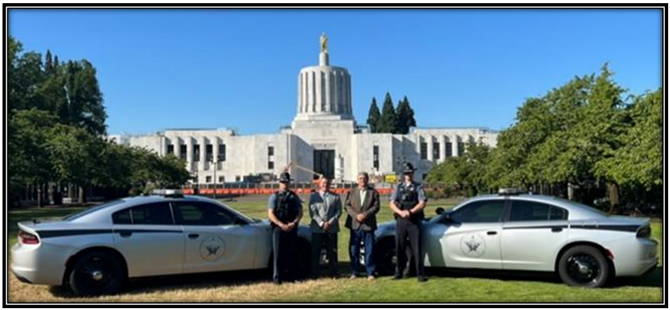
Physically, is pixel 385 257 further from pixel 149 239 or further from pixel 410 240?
pixel 149 239

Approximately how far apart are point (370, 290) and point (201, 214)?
2.84 m

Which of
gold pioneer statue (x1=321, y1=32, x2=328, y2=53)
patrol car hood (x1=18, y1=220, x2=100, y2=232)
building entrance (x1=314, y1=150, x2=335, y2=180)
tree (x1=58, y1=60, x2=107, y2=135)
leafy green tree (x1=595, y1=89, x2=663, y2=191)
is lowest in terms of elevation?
patrol car hood (x1=18, y1=220, x2=100, y2=232)

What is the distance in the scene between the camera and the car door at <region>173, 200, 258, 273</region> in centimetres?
985

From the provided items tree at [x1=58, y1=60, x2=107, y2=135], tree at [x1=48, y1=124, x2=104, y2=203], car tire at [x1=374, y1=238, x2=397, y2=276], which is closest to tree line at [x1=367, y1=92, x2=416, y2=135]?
tree at [x1=58, y1=60, x2=107, y2=135]

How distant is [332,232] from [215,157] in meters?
110

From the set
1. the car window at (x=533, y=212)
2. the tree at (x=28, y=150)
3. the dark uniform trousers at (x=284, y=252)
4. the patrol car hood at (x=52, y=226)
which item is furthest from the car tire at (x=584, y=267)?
the tree at (x=28, y=150)

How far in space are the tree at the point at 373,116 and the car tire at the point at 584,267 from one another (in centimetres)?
12505

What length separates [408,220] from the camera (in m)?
10.4

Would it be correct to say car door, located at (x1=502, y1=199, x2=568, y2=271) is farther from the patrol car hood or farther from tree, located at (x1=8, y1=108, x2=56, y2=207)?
tree, located at (x1=8, y1=108, x2=56, y2=207)

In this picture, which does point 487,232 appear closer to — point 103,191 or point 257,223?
point 257,223

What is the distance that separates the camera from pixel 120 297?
899cm

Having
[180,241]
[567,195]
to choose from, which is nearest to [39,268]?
[180,241]

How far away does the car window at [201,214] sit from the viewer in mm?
9938

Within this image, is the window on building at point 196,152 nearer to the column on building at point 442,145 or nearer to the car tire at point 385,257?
the column on building at point 442,145
